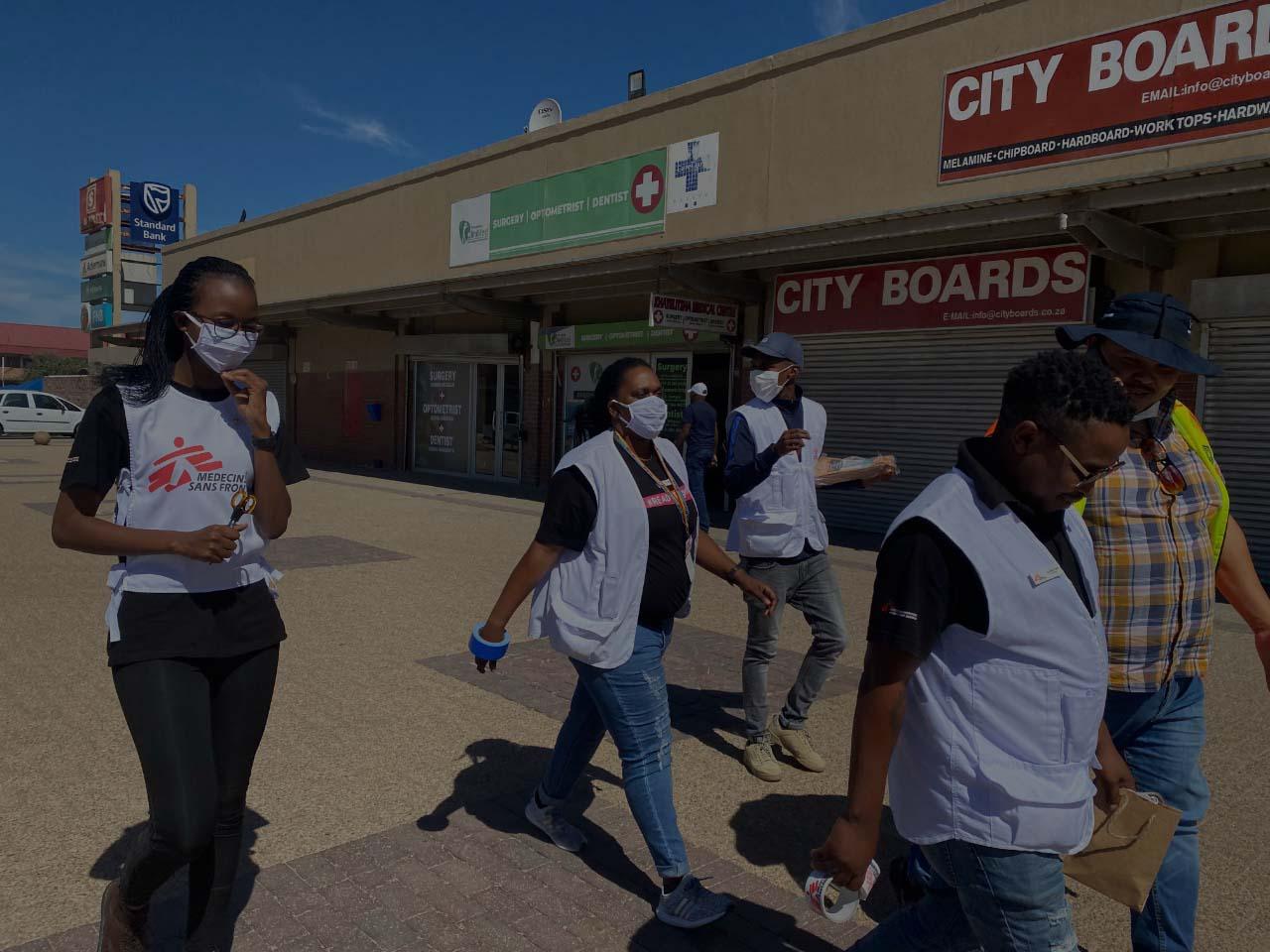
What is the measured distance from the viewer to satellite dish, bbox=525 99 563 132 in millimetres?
17984

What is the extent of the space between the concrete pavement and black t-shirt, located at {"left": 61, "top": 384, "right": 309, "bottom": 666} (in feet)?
3.28

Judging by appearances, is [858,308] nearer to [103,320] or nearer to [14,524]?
[14,524]

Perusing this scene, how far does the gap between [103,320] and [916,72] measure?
34.6m

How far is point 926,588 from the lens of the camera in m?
1.84

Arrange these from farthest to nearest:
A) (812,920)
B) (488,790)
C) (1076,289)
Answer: (1076,289), (488,790), (812,920)

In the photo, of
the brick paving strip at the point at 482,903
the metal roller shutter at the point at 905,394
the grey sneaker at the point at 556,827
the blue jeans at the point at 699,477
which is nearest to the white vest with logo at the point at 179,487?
the brick paving strip at the point at 482,903

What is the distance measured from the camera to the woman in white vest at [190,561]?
2.35m

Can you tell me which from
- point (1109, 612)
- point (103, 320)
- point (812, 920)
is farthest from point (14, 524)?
point (103, 320)

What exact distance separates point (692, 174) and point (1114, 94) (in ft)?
19.2

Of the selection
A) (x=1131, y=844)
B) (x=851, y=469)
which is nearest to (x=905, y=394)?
(x=851, y=469)

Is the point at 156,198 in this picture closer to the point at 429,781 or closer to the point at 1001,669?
the point at 429,781

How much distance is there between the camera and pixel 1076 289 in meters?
10.5

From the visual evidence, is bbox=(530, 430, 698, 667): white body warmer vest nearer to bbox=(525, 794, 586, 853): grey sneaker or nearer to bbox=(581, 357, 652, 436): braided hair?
bbox=(581, 357, 652, 436): braided hair

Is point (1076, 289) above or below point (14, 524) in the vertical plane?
above
